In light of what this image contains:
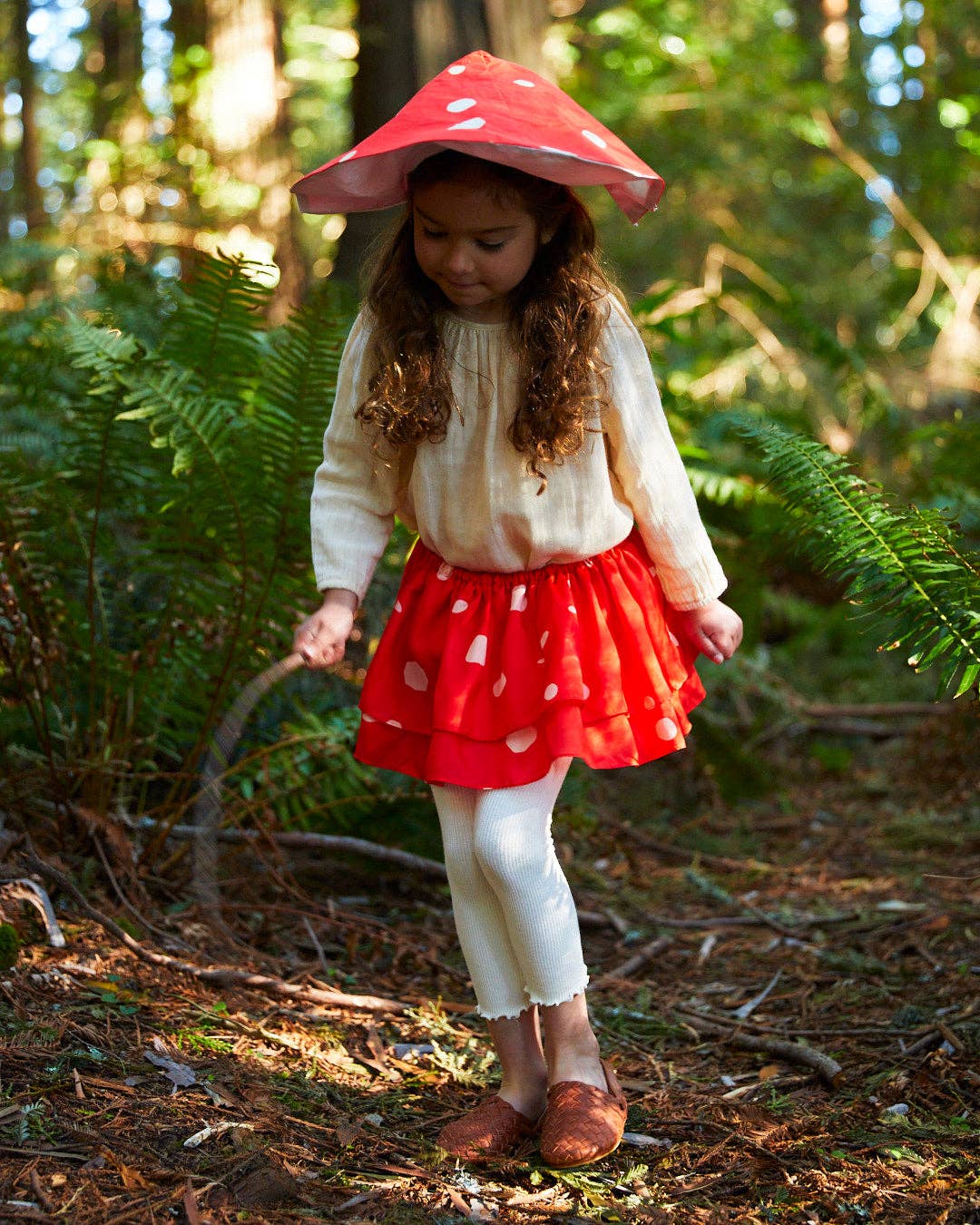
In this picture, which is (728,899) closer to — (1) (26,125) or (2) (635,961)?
(2) (635,961)

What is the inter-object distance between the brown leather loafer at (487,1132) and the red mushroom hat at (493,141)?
5.16 ft

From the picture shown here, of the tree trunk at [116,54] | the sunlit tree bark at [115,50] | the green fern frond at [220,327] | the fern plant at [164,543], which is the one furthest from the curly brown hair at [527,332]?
the sunlit tree bark at [115,50]

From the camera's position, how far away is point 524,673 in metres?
1.93

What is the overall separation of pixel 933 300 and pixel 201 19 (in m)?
4.51

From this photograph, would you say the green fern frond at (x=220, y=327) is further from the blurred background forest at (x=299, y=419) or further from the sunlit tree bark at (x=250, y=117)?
the sunlit tree bark at (x=250, y=117)

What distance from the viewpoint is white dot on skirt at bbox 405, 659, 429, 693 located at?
204 cm

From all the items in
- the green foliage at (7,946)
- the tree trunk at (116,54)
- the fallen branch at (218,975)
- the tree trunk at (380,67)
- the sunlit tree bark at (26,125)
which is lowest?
the fallen branch at (218,975)

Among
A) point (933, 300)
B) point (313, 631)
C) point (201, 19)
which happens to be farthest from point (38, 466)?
point (933, 300)

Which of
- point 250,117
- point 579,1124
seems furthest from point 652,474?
point 250,117

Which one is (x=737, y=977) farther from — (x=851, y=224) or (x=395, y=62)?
(x=851, y=224)

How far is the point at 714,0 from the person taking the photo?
446 inches

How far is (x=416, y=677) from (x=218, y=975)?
81 centimetres

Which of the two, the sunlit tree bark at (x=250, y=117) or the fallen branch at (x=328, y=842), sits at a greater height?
the sunlit tree bark at (x=250, y=117)

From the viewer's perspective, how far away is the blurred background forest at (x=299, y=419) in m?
2.55
